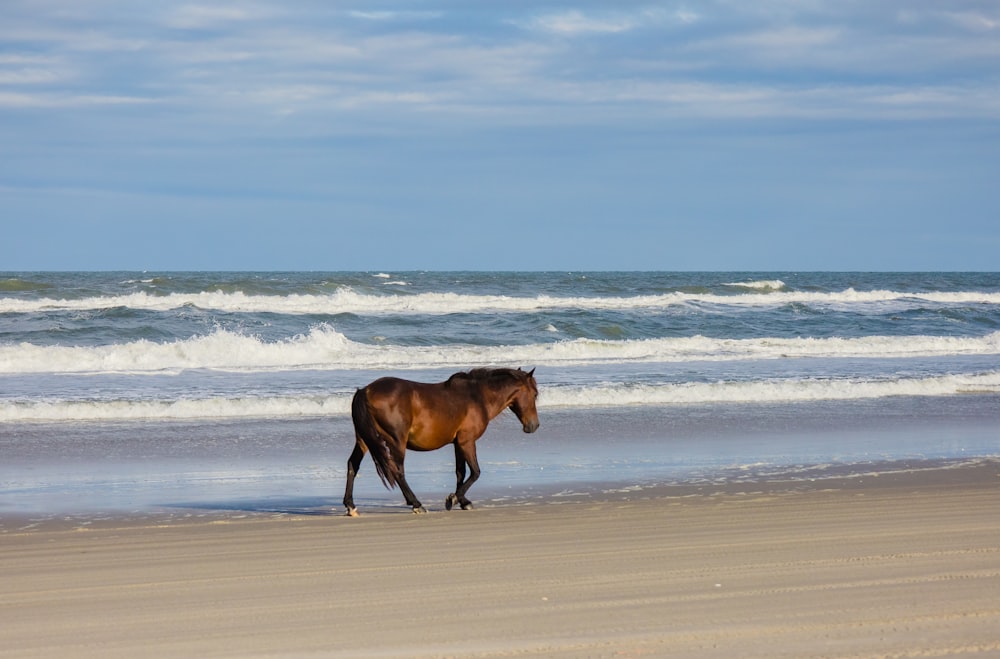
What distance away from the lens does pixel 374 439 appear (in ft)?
26.7

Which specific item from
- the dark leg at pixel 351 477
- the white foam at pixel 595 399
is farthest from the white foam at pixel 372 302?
the dark leg at pixel 351 477

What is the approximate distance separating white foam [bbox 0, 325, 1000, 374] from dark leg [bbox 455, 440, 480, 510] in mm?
12168

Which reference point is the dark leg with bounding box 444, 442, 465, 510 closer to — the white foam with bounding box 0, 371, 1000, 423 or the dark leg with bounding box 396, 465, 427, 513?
the dark leg with bounding box 396, 465, 427, 513

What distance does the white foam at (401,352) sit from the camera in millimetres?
20984

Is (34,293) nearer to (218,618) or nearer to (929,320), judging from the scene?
(929,320)

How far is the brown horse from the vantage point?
26.6 feet

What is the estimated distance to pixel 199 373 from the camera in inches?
769

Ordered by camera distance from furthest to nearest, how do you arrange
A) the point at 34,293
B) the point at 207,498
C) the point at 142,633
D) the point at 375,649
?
the point at 34,293 < the point at 207,498 < the point at 142,633 < the point at 375,649

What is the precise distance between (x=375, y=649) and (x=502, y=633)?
565 millimetres

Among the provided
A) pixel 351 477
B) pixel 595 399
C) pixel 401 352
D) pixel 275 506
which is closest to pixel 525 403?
pixel 351 477

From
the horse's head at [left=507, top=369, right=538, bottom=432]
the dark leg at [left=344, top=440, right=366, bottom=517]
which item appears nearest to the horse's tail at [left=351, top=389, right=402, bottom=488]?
the dark leg at [left=344, top=440, right=366, bottom=517]

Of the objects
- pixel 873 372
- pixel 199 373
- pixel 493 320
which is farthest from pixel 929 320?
pixel 199 373

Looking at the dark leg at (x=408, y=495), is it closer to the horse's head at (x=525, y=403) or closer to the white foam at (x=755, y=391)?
the horse's head at (x=525, y=403)

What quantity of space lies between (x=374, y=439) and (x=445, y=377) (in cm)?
1024
